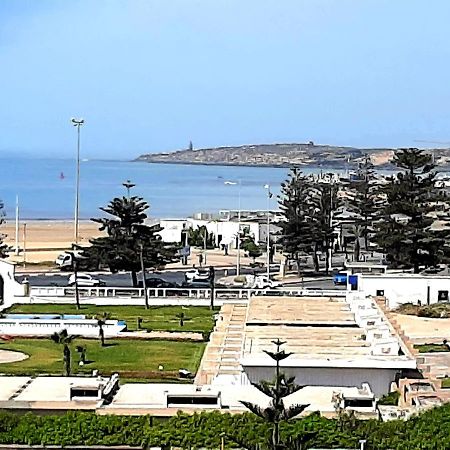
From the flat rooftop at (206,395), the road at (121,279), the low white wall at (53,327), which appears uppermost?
the road at (121,279)

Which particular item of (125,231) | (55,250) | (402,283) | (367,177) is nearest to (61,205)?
(55,250)

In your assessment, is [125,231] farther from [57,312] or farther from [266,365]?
[266,365]

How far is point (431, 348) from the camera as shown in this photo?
27391 mm

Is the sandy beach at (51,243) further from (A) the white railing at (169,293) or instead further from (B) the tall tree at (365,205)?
(A) the white railing at (169,293)

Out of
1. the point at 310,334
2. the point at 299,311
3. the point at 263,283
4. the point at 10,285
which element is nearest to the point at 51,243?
the point at 263,283

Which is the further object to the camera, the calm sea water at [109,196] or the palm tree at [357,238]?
the calm sea water at [109,196]

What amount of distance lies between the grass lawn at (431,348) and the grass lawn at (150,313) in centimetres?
590

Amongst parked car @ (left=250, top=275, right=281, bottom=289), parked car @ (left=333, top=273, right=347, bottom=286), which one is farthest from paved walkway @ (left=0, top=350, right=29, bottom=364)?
parked car @ (left=333, top=273, right=347, bottom=286)

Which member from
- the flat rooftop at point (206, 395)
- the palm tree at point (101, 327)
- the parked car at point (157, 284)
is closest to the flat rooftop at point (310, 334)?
the flat rooftop at point (206, 395)

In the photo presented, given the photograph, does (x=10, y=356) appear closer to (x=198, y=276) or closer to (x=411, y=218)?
(x=198, y=276)

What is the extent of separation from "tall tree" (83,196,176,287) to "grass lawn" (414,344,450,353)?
13893mm

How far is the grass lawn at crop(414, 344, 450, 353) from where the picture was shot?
2702cm

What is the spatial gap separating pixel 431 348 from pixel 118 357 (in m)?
7.94

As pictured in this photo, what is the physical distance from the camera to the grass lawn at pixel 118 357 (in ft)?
77.2
